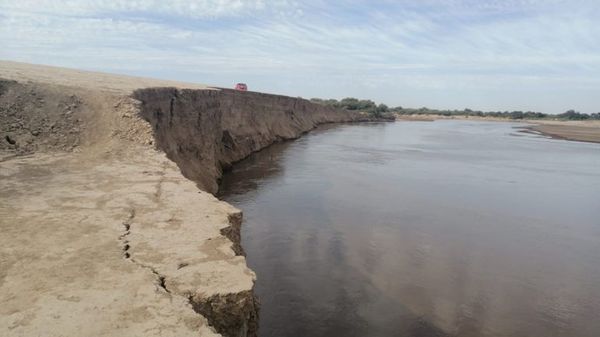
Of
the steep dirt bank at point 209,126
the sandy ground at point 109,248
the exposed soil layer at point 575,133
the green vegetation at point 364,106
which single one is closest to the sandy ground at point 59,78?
the steep dirt bank at point 209,126

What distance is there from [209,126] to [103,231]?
50.4 feet

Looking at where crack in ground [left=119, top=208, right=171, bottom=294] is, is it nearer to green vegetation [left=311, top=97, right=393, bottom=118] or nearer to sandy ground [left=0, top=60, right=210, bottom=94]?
sandy ground [left=0, top=60, right=210, bottom=94]

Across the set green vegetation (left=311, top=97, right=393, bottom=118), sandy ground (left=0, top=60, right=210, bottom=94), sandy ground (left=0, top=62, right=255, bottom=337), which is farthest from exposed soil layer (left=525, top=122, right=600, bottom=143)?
sandy ground (left=0, top=62, right=255, bottom=337)

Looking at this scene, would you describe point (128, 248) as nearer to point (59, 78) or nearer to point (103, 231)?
point (103, 231)

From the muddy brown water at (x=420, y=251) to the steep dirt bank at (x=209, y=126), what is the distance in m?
1.39

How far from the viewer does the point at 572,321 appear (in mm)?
7738

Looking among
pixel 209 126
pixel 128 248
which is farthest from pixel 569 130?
pixel 128 248

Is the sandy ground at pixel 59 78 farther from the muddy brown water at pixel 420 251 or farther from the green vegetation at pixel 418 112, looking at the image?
the green vegetation at pixel 418 112

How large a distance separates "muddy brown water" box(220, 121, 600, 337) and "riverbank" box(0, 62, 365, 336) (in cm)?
264

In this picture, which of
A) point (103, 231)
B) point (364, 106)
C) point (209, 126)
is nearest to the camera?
point (103, 231)

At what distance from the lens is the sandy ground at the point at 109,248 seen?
352 cm

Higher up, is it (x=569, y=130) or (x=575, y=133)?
(x=569, y=130)

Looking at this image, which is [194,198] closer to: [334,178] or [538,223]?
[538,223]

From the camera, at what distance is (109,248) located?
15.6 feet
